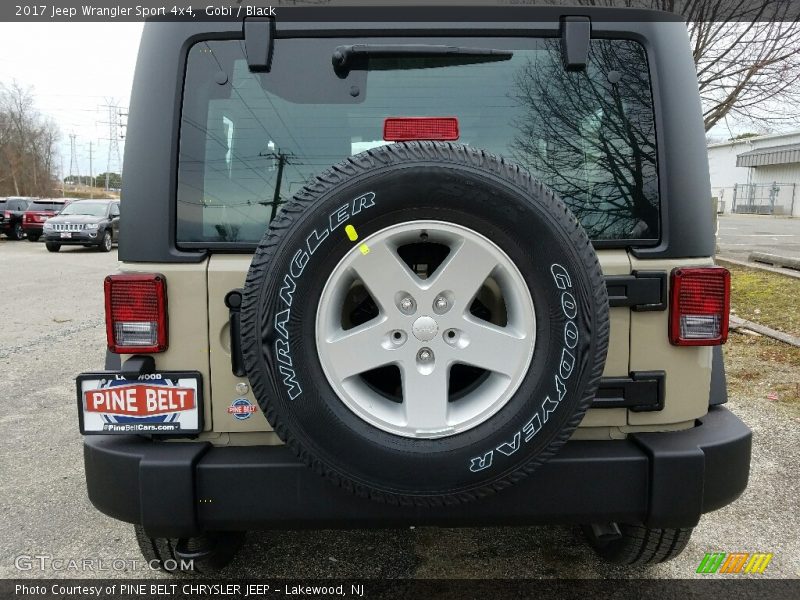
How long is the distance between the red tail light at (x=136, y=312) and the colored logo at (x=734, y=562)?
7.70 feet

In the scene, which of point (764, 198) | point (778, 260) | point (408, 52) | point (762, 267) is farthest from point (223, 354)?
point (764, 198)

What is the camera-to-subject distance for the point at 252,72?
2.02m

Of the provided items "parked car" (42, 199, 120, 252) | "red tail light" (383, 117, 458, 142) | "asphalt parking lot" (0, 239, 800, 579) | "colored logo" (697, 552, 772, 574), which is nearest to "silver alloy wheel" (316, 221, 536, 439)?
"red tail light" (383, 117, 458, 142)

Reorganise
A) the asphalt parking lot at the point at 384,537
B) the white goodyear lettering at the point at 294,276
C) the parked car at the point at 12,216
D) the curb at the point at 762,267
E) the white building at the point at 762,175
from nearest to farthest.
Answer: the white goodyear lettering at the point at 294,276 < the asphalt parking lot at the point at 384,537 < the curb at the point at 762,267 < the parked car at the point at 12,216 < the white building at the point at 762,175

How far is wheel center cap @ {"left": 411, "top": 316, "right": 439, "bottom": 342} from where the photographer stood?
1.73 metres

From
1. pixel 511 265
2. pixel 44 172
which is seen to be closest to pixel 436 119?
pixel 511 265

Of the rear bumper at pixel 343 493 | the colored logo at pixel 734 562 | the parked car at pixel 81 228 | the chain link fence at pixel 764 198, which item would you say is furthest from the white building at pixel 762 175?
the rear bumper at pixel 343 493

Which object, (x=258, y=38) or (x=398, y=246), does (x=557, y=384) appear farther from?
(x=258, y=38)

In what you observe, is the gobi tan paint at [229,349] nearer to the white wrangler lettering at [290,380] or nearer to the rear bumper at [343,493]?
the rear bumper at [343,493]

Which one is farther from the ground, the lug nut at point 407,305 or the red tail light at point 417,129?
the red tail light at point 417,129

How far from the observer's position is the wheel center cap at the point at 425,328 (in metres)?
1.73

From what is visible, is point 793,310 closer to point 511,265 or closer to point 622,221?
point 622,221

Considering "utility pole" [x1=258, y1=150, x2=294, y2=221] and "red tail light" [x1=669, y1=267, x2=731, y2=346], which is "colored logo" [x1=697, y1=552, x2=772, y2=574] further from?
"utility pole" [x1=258, y1=150, x2=294, y2=221]

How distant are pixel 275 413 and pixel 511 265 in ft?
2.53
